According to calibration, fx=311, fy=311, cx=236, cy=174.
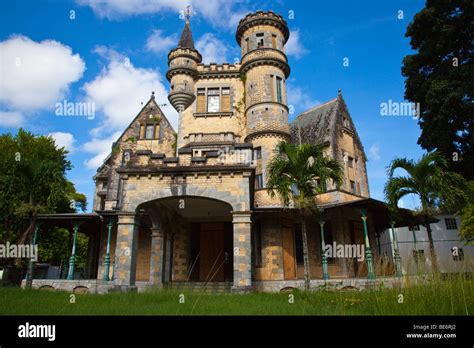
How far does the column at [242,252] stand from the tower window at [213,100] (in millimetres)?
12988

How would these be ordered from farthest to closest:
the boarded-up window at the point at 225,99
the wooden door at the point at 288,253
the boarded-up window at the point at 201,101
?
the boarded-up window at the point at 225,99 → the boarded-up window at the point at 201,101 → the wooden door at the point at 288,253

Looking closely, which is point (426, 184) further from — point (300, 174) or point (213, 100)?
point (213, 100)

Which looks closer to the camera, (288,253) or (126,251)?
(126,251)

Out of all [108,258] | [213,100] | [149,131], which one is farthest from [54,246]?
[213,100]

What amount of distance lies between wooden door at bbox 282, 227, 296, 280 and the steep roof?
50.7 ft

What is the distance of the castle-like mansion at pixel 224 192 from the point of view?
10.8m

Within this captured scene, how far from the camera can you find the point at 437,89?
17.7m

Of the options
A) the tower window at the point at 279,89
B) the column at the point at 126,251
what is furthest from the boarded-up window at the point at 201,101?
the column at the point at 126,251

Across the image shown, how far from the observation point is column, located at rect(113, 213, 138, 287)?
1015 centimetres

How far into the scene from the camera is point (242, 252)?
10.1 m

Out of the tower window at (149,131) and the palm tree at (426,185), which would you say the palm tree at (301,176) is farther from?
the tower window at (149,131)

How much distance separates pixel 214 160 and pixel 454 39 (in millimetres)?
17319

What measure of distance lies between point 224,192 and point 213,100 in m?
13.0

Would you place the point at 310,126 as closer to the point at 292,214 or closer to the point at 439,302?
the point at 292,214
